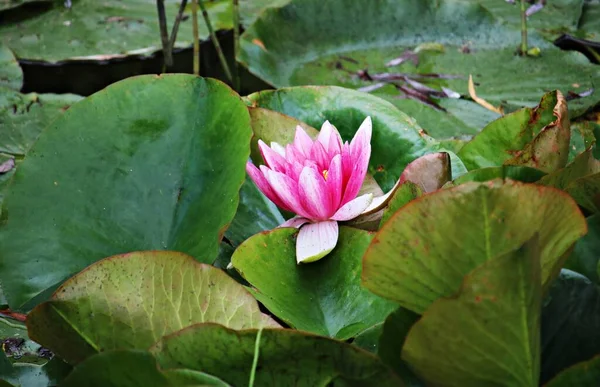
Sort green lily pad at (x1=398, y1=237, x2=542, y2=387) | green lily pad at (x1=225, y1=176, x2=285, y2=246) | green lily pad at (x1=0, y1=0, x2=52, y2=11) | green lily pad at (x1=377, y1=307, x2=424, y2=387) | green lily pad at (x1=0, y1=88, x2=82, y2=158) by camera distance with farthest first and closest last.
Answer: green lily pad at (x1=0, y1=0, x2=52, y2=11), green lily pad at (x1=0, y1=88, x2=82, y2=158), green lily pad at (x1=225, y1=176, x2=285, y2=246), green lily pad at (x1=377, y1=307, x2=424, y2=387), green lily pad at (x1=398, y1=237, x2=542, y2=387)

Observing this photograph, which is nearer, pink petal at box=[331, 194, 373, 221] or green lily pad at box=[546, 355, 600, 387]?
green lily pad at box=[546, 355, 600, 387]

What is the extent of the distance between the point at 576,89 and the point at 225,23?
1.12 metres

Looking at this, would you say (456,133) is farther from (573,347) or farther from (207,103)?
(573,347)

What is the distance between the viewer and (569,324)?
Answer: 0.60m

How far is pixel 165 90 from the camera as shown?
96 cm

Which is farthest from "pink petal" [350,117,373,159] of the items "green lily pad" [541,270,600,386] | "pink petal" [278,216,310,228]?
"green lily pad" [541,270,600,386]

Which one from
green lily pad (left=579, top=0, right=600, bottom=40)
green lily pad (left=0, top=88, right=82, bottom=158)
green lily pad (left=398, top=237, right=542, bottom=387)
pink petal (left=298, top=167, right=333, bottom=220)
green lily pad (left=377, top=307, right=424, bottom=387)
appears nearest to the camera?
green lily pad (left=398, top=237, right=542, bottom=387)

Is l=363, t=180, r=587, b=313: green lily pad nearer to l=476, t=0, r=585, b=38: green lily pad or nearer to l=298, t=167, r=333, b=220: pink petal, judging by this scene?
l=298, t=167, r=333, b=220: pink petal

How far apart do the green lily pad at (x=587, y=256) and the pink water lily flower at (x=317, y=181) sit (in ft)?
0.85

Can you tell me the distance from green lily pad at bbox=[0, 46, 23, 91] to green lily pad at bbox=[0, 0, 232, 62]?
85 millimetres

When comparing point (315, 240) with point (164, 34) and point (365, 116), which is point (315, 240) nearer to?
point (365, 116)

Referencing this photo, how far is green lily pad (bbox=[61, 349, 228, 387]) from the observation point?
53cm

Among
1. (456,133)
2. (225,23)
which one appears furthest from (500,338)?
(225,23)

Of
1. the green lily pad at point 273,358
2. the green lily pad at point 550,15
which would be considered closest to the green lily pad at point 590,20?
the green lily pad at point 550,15
